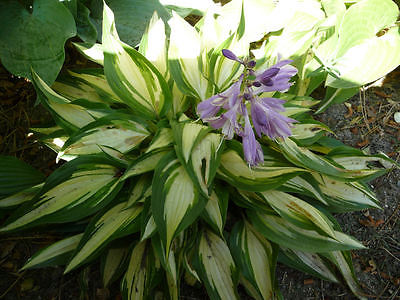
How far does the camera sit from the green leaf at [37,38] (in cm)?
132

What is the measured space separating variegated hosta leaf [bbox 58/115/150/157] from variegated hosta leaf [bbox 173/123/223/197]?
0.55 feet

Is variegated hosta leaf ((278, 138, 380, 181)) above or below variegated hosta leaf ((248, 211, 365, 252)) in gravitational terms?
above

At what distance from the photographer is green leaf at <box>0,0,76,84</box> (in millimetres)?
1317

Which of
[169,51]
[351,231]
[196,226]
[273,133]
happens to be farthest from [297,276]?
[169,51]

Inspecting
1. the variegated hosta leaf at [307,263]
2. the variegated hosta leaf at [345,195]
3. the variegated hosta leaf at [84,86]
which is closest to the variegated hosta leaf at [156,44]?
the variegated hosta leaf at [84,86]

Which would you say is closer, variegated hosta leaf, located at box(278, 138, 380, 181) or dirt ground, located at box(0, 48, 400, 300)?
variegated hosta leaf, located at box(278, 138, 380, 181)

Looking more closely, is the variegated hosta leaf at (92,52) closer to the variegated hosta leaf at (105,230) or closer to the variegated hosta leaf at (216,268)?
the variegated hosta leaf at (105,230)

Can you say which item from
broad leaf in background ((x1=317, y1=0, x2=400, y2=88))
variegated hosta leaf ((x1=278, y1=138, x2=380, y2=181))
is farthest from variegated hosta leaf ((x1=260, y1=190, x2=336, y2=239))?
broad leaf in background ((x1=317, y1=0, x2=400, y2=88))

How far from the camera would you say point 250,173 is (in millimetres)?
1229

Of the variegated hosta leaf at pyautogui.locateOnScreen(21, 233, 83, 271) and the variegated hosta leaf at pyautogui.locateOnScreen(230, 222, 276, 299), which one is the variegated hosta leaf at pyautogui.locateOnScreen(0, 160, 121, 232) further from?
the variegated hosta leaf at pyautogui.locateOnScreen(230, 222, 276, 299)

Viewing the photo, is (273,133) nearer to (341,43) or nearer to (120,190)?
(120,190)

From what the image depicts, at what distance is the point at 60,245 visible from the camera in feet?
4.17

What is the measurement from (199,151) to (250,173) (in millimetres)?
204

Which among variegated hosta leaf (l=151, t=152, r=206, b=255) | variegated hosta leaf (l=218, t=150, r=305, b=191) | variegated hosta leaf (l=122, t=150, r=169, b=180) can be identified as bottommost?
variegated hosta leaf (l=218, t=150, r=305, b=191)
